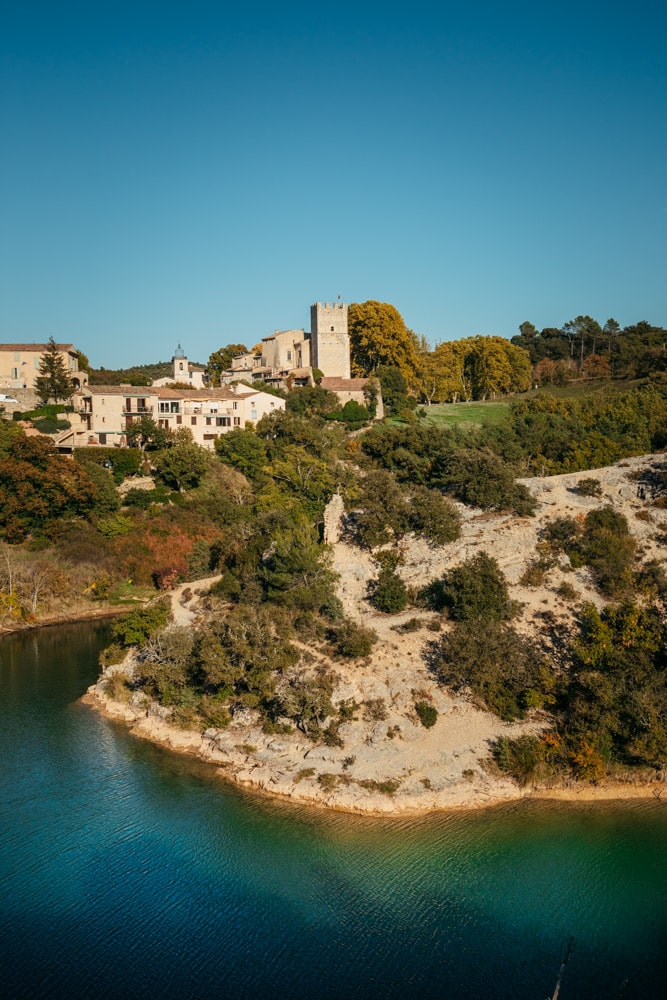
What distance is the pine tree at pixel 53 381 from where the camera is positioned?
201ft

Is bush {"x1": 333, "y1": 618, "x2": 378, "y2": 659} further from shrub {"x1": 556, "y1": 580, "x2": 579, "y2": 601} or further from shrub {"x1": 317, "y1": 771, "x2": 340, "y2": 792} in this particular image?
shrub {"x1": 556, "y1": 580, "x2": 579, "y2": 601}

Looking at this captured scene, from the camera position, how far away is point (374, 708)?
26.5m

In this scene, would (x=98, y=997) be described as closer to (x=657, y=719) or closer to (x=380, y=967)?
(x=380, y=967)

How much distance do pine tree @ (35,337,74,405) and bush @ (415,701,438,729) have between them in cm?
4471

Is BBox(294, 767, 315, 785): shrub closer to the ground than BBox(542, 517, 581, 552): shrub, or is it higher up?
closer to the ground

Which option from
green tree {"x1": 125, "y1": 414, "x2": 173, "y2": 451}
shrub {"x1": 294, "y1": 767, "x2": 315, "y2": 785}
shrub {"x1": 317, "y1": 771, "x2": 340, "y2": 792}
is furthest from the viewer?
green tree {"x1": 125, "y1": 414, "x2": 173, "y2": 451}

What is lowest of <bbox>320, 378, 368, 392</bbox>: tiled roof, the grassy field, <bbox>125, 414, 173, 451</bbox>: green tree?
<bbox>125, 414, 173, 451</bbox>: green tree

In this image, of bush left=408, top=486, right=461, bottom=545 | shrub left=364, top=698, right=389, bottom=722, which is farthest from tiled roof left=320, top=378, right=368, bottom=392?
shrub left=364, top=698, right=389, bottom=722

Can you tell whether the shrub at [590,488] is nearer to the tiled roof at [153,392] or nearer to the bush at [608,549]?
the bush at [608,549]

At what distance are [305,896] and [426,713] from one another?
8.05 meters

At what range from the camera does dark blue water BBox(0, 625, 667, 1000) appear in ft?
56.1

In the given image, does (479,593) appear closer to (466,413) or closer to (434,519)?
(434,519)

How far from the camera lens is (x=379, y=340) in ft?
226

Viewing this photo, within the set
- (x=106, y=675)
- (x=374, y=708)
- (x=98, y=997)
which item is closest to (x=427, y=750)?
(x=374, y=708)
